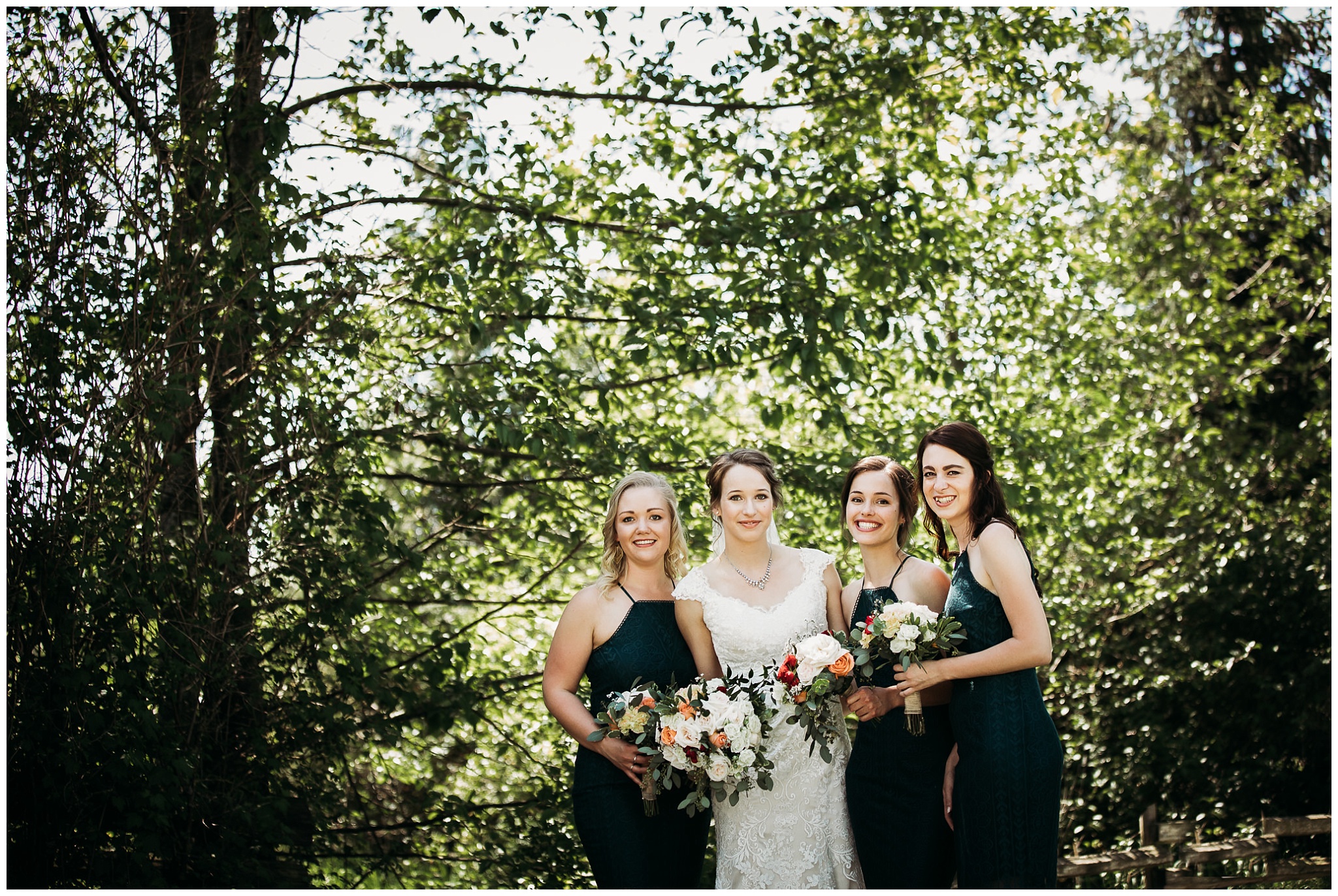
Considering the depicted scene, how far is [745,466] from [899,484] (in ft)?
1.71

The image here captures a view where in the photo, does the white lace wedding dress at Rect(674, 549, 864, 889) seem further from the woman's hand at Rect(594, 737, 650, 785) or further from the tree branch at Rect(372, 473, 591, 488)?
the tree branch at Rect(372, 473, 591, 488)

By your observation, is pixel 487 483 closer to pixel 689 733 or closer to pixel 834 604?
pixel 834 604

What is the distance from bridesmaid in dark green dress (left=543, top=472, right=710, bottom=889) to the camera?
3.33 metres

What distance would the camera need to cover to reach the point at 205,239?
4496mm

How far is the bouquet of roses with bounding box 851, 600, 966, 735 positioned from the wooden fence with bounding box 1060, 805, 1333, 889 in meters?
4.78

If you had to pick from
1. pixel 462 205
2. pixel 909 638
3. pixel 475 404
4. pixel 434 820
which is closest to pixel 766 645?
pixel 909 638

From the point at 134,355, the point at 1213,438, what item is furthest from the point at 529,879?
the point at 1213,438

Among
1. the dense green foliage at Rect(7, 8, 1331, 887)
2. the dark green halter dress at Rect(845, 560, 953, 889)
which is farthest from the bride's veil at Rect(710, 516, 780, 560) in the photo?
the dense green foliage at Rect(7, 8, 1331, 887)

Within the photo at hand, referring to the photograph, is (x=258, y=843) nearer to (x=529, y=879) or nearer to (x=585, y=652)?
(x=529, y=879)

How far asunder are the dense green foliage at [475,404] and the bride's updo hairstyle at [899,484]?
1.79 meters

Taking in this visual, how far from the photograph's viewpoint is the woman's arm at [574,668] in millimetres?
3307

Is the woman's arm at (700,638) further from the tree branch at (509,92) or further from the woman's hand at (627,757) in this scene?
the tree branch at (509,92)

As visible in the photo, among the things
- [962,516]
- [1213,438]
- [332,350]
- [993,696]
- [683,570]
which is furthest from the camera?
[1213,438]

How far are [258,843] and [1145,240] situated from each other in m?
9.19
